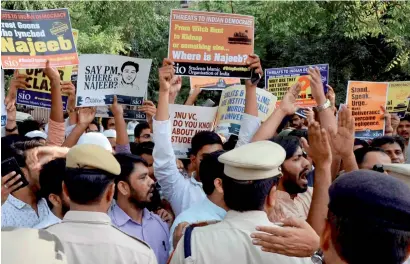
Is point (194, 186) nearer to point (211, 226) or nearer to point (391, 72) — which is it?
point (211, 226)

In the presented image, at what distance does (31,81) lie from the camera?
20.9 ft

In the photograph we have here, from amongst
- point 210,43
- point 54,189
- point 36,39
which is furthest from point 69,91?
point 54,189

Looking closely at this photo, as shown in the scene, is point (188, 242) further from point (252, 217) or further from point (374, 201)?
point (374, 201)

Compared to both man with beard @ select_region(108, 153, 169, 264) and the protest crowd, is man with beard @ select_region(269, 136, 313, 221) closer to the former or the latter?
the protest crowd

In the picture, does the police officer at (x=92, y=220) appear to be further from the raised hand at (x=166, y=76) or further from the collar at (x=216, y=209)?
the raised hand at (x=166, y=76)

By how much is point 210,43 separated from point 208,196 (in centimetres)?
224

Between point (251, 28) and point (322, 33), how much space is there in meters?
14.4

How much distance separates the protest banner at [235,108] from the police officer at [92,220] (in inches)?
127

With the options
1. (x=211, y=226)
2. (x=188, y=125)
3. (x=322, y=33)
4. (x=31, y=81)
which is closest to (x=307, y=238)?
(x=211, y=226)

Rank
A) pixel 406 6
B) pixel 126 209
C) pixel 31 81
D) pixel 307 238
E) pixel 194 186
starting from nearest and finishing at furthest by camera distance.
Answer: pixel 307 238 → pixel 126 209 → pixel 194 186 → pixel 31 81 → pixel 406 6

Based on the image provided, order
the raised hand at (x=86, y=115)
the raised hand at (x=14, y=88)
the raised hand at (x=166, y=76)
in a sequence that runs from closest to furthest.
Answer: the raised hand at (x=166, y=76) < the raised hand at (x=86, y=115) < the raised hand at (x=14, y=88)

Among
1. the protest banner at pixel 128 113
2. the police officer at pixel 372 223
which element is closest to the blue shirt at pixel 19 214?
the police officer at pixel 372 223

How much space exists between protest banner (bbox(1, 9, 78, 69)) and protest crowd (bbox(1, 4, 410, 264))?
130 millimetres

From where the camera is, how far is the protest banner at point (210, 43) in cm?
545
